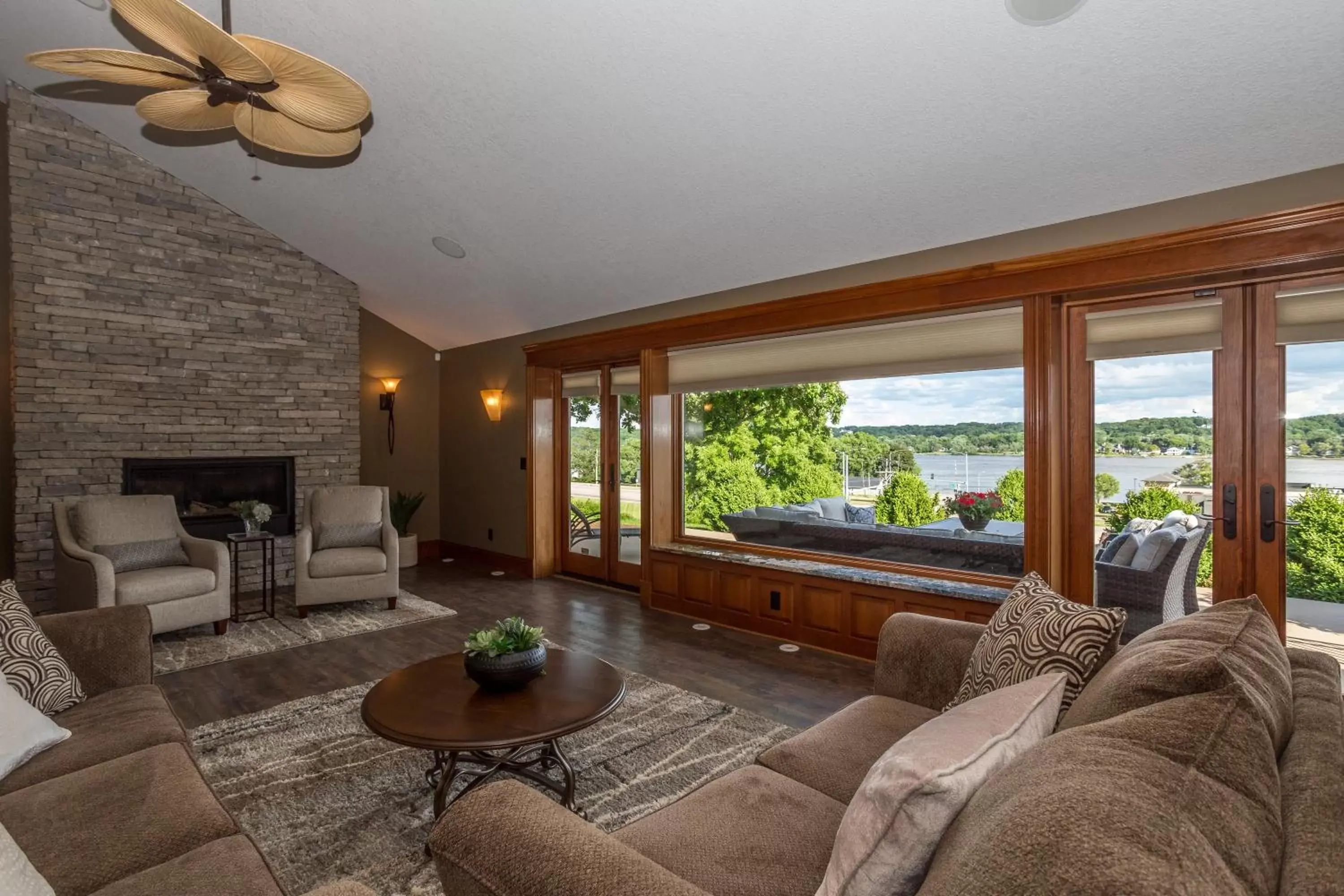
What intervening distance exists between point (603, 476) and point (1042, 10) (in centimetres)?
462

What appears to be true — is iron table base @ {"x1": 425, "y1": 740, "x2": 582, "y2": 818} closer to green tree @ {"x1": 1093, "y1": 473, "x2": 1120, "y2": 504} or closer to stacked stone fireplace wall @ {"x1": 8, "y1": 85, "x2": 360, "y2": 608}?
green tree @ {"x1": 1093, "y1": 473, "x2": 1120, "y2": 504}

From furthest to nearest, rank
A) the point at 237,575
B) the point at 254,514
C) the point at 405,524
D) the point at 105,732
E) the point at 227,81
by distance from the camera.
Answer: the point at 405,524 → the point at 254,514 → the point at 237,575 → the point at 227,81 → the point at 105,732

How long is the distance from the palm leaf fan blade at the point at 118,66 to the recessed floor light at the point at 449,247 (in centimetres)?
259

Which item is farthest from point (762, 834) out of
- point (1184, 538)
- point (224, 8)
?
point (224, 8)

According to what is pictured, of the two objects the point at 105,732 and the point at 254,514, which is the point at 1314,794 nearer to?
the point at 105,732

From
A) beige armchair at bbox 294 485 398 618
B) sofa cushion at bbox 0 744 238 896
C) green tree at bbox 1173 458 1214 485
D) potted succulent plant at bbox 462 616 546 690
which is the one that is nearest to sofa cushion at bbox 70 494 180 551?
beige armchair at bbox 294 485 398 618

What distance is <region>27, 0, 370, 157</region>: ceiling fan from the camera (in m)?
2.06

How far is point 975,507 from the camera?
3.92 m

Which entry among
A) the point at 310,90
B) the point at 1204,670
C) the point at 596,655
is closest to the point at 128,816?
the point at 1204,670

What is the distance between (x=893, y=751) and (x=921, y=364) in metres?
3.31

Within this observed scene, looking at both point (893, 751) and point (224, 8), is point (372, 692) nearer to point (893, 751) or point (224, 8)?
point (893, 751)

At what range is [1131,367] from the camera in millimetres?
3248

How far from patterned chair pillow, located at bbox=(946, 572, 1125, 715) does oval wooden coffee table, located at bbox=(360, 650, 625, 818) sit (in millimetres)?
1182

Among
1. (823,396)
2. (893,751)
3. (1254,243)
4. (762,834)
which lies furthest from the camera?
(823,396)
